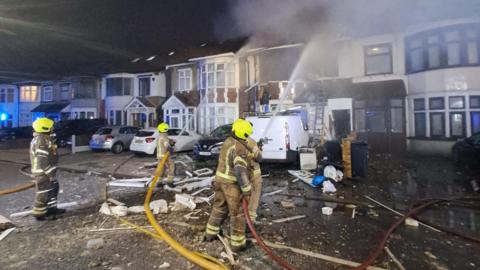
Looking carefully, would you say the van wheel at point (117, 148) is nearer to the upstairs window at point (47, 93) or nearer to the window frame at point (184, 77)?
the window frame at point (184, 77)

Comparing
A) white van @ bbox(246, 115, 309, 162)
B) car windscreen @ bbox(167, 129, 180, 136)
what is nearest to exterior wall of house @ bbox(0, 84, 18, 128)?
car windscreen @ bbox(167, 129, 180, 136)

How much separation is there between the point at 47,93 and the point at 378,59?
3237 cm

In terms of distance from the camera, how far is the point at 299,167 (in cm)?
901

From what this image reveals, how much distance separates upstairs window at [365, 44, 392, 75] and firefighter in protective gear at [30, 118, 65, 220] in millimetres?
14459

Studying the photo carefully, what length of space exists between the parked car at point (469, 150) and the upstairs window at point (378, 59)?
5.68 m

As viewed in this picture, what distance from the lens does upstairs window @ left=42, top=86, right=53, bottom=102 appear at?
29.2 m

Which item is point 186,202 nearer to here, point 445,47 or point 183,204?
point 183,204

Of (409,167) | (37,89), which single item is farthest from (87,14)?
(37,89)

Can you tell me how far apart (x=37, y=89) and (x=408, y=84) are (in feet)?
119

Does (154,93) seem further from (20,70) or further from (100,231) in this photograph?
(100,231)

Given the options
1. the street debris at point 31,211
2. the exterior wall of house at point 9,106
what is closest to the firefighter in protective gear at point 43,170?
the street debris at point 31,211

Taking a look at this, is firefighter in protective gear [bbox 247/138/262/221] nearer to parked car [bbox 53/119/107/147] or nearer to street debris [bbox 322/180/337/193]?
street debris [bbox 322/180/337/193]

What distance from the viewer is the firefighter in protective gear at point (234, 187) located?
3383 millimetres

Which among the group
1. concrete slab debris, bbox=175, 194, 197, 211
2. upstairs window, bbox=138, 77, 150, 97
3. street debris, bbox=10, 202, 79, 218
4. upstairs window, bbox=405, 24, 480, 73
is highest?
upstairs window, bbox=138, 77, 150, 97
